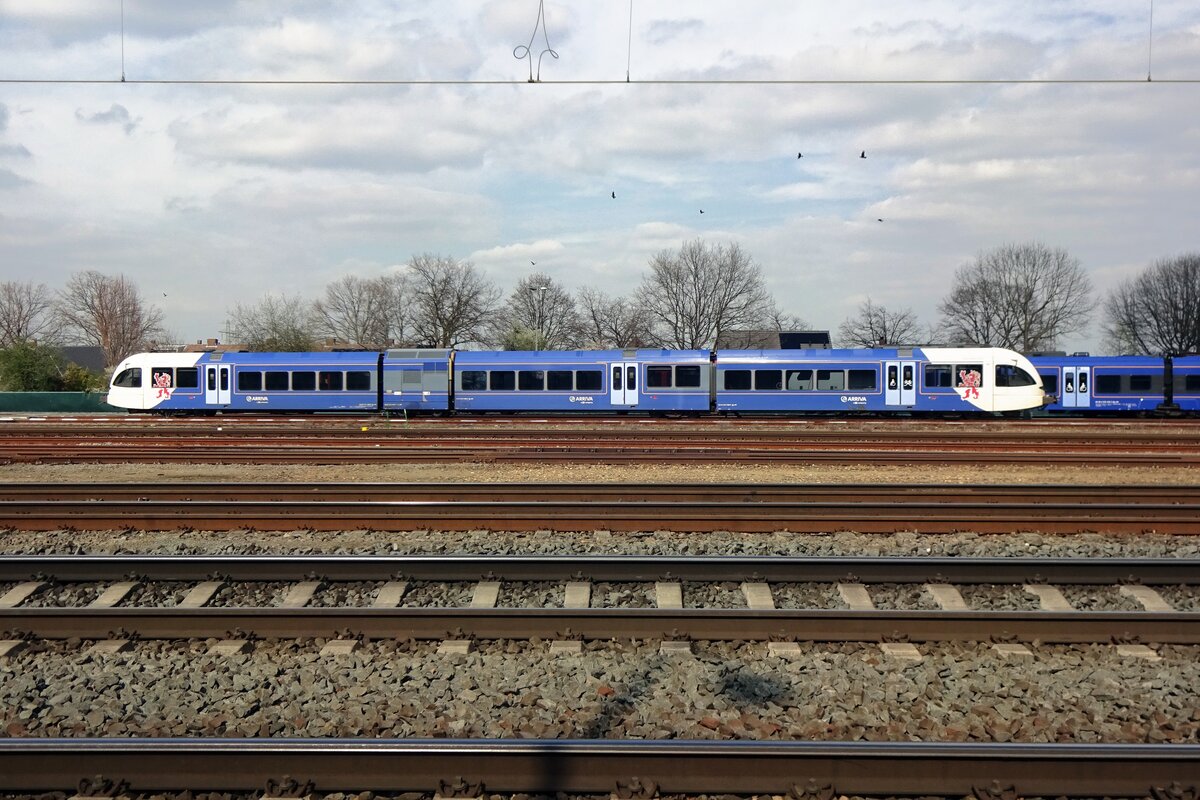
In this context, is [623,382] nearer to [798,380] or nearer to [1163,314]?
[798,380]

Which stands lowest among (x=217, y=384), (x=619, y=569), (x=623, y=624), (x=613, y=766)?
(x=613, y=766)

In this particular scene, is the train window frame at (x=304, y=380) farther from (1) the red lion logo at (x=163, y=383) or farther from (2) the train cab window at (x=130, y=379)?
(2) the train cab window at (x=130, y=379)

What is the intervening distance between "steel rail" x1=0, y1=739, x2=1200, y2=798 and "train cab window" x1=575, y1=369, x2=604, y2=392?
27053 millimetres

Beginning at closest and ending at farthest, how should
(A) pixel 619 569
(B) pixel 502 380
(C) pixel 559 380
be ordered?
1. (A) pixel 619 569
2. (C) pixel 559 380
3. (B) pixel 502 380

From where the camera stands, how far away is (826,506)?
1120 cm

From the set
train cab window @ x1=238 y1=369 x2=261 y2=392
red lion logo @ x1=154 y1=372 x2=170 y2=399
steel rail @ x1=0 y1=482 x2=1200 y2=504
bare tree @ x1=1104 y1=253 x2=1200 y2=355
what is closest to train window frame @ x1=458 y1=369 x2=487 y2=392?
train cab window @ x1=238 y1=369 x2=261 y2=392

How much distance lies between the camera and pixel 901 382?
99.2 feet

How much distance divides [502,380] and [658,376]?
5.94 metres

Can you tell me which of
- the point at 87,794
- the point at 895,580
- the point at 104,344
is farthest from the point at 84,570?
the point at 104,344

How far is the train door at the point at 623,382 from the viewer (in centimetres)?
3147

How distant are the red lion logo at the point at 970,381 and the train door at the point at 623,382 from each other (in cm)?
1158

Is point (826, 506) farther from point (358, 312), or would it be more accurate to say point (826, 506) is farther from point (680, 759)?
point (358, 312)

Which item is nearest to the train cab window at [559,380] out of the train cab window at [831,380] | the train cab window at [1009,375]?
the train cab window at [831,380]

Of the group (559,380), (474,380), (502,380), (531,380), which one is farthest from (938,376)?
(474,380)
